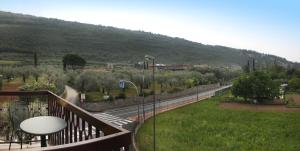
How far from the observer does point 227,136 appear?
97.5 feet

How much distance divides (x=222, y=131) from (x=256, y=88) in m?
22.9

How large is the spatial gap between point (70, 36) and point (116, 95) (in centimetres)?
5266

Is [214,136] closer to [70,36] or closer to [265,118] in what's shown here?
[265,118]

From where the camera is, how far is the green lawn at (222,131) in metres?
25.9

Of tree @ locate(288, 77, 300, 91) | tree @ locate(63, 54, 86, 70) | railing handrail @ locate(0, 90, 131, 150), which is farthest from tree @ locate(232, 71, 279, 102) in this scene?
railing handrail @ locate(0, 90, 131, 150)

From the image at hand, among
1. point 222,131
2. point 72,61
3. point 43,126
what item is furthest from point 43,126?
point 72,61

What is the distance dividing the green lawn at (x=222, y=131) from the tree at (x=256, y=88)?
908 cm

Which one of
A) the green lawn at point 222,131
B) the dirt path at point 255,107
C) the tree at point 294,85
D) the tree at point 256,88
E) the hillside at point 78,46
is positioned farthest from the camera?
the hillside at point 78,46

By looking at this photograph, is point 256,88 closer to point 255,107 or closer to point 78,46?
point 255,107

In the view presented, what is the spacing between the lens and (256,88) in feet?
172

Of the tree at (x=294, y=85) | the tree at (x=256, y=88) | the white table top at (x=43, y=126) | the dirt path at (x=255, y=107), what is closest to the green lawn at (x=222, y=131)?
the dirt path at (x=255, y=107)

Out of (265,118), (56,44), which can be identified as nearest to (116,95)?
(265,118)

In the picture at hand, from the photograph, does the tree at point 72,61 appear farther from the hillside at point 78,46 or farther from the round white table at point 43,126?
the round white table at point 43,126

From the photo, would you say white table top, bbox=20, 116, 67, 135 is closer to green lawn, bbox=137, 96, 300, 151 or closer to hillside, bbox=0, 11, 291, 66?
green lawn, bbox=137, 96, 300, 151
